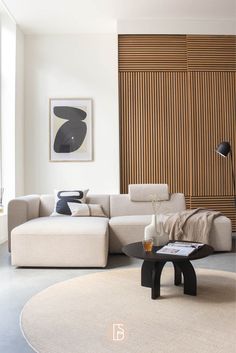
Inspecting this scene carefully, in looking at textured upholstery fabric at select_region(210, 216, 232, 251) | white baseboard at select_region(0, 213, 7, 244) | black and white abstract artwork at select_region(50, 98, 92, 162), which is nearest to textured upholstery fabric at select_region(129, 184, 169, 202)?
textured upholstery fabric at select_region(210, 216, 232, 251)

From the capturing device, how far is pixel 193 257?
7.87 feet

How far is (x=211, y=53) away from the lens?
5371 millimetres

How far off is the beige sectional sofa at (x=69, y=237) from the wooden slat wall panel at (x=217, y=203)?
1.30m

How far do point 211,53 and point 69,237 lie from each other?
3962 mm

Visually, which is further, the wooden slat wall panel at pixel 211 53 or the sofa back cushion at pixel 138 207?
the wooden slat wall panel at pixel 211 53

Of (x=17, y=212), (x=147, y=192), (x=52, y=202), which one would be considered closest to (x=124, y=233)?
(x=147, y=192)

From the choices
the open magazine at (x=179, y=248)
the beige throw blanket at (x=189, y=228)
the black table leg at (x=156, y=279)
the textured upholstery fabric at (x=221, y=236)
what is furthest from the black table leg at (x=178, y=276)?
the textured upholstery fabric at (x=221, y=236)

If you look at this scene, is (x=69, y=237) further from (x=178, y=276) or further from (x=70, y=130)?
(x=70, y=130)

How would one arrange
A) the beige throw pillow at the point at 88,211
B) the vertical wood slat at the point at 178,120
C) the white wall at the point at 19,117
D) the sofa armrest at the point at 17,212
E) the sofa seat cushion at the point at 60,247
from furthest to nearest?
the vertical wood slat at the point at 178,120 → the white wall at the point at 19,117 → the beige throw pillow at the point at 88,211 → the sofa armrest at the point at 17,212 → the sofa seat cushion at the point at 60,247

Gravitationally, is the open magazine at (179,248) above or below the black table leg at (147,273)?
above

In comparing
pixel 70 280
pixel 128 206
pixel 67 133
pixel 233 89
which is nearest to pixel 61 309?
pixel 70 280

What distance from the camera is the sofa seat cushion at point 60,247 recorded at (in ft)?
10.9

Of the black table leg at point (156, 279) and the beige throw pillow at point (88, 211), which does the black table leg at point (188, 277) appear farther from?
the beige throw pillow at point (88, 211)

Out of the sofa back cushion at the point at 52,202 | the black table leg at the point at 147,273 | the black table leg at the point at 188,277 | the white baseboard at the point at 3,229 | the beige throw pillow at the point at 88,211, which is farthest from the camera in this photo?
the white baseboard at the point at 3,229
